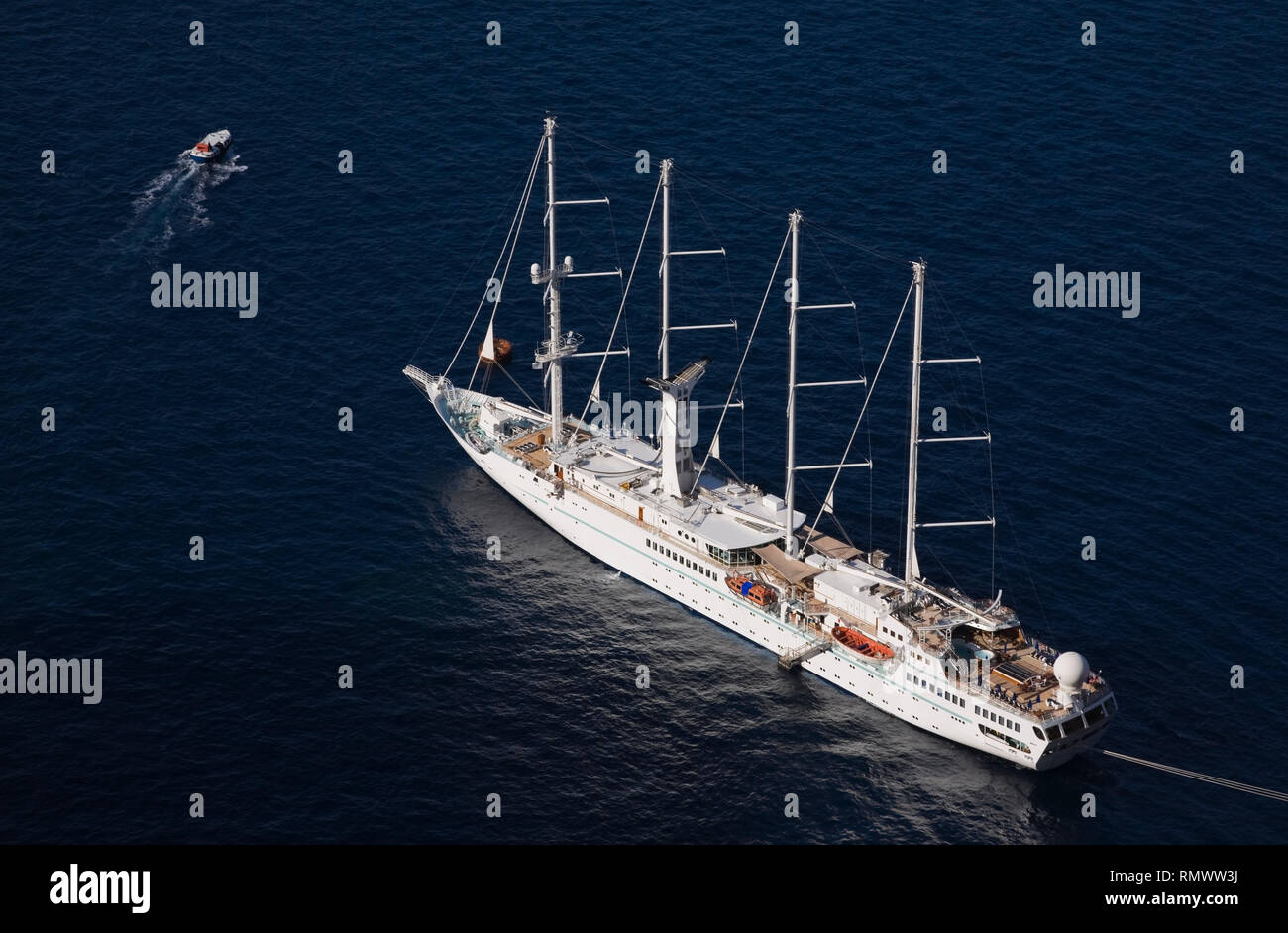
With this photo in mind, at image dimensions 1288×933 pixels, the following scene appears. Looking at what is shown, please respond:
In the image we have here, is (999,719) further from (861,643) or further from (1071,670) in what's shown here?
(861,643)

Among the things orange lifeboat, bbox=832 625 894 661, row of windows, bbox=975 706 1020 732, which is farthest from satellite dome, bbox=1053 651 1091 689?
orange lifeboat, bbox=832 625 894 661

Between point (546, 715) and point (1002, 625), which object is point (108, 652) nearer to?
point (546, 715)

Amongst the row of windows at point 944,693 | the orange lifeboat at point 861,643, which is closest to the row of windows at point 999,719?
the row of windows at point 944,693

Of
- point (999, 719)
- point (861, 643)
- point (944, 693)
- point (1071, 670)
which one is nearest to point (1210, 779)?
point (1071, 670)

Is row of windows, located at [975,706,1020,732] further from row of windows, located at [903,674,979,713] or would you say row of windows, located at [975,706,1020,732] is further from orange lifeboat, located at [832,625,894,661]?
orange lifeboat, located at [832,625,894,661]

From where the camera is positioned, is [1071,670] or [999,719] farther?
[999,719]
